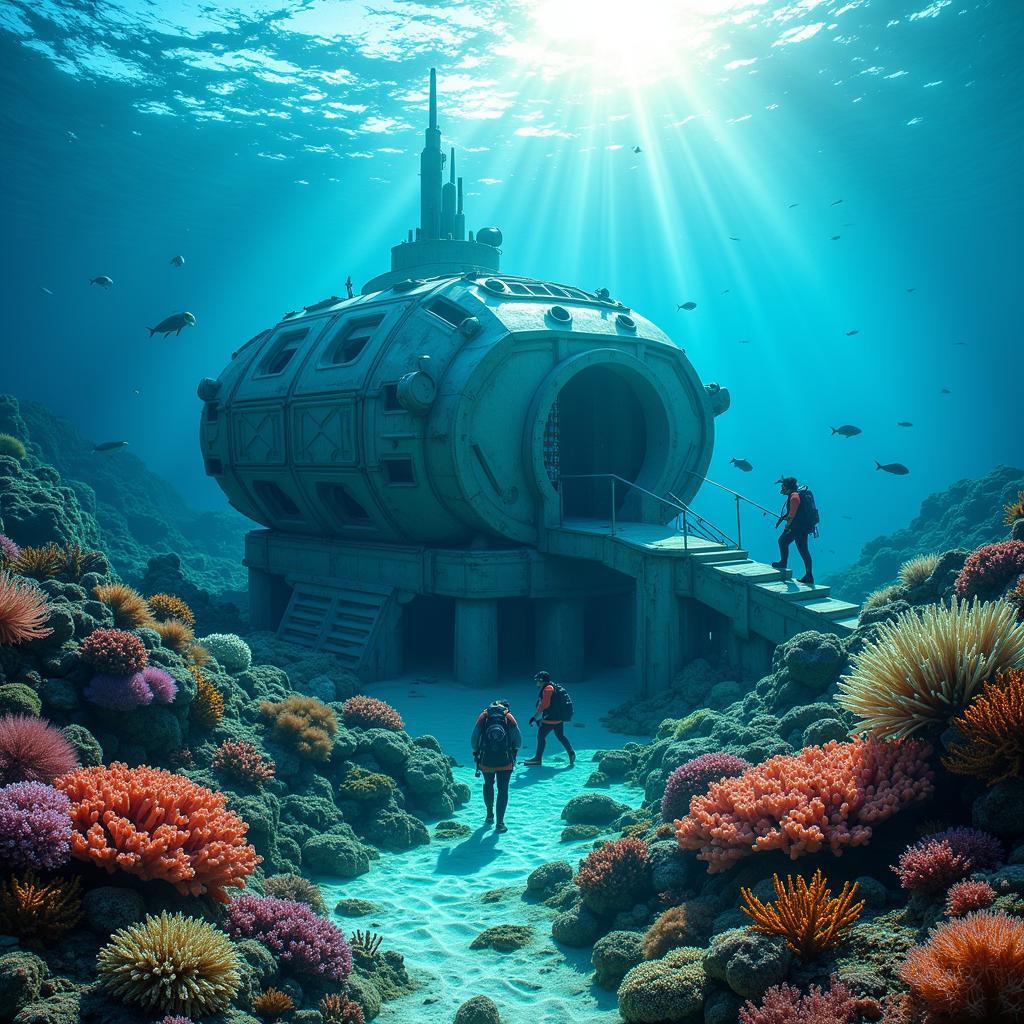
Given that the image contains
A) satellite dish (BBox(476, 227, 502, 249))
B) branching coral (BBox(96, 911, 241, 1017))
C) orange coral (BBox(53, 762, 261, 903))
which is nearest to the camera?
branching coral (BBox(96, 911, 241, 1017))

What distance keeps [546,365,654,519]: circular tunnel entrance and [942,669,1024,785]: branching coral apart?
14.3 metres

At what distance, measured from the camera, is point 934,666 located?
642 centimetres

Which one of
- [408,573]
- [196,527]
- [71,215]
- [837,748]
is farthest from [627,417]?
[71,215]

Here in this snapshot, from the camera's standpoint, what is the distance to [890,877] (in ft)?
19.7

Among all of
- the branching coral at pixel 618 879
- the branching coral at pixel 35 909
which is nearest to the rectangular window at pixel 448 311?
the branching coral at pixel 618 879

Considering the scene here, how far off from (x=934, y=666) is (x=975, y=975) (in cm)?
290

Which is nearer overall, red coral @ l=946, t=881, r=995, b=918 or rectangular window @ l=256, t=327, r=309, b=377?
red coral @ l=946, t=881, r=995, b=918

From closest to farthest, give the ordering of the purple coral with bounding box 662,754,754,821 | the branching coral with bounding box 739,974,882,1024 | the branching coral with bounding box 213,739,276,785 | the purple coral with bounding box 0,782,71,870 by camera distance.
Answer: the branching coral with bounding box 739,974,882,1024, the purple coral with bounding box 0,782,71,870, the purple coral with bounding box 662,754,754,821, the branching coral with bounding box 213,739,276,785

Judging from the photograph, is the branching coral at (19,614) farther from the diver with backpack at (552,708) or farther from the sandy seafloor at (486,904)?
the diver with backpack at (552,708)

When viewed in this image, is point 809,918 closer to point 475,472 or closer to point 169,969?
point 169,969

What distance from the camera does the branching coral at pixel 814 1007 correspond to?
14.6 ft

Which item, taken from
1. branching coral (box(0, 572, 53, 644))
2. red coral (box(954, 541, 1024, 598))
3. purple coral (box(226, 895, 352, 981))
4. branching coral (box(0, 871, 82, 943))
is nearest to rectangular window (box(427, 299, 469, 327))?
branching coral (box(0, 572, 53, 644))

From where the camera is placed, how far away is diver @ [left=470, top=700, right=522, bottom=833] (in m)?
10.5

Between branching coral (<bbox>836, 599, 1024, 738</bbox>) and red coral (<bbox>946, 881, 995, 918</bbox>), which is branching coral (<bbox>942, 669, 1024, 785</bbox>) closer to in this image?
branching coral (<bbox>836, 599, 1024, 738</bbox>)
